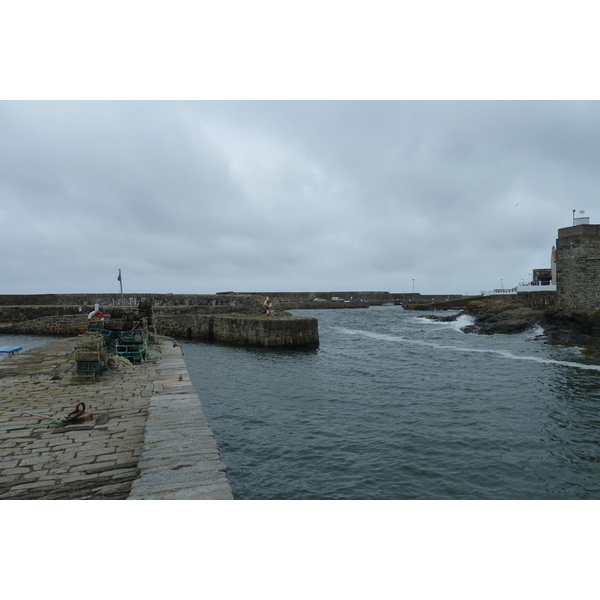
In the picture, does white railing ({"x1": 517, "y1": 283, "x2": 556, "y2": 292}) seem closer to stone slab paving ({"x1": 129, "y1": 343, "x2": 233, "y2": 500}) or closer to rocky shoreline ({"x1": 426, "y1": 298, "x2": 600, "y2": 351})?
rocky shoreline ({"x1": 426, "y1": 298, "x2": 600, "y2": 351})

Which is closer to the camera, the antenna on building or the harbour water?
the harbour water

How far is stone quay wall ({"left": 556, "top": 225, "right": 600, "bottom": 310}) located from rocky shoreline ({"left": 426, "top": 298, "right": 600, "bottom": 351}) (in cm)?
78

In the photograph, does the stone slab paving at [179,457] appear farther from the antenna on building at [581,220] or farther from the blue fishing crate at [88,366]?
the antenna on building at [581,220]

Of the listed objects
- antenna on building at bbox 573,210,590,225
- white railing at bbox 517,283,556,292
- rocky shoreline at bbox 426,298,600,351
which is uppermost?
antenna on building at bbox 573,210,590,225

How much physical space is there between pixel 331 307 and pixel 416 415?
261 ft

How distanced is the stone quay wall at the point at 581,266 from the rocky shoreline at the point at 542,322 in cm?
78

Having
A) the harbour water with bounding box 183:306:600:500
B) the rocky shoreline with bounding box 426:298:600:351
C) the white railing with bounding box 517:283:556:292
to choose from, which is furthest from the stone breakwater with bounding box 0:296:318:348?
the white railing with bounding box 517:283:556:292

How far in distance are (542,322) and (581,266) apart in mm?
6643

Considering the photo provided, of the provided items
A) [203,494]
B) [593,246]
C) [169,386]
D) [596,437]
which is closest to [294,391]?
[169,386]

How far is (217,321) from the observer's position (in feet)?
89.6

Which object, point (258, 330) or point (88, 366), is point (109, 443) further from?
point (258, 330)

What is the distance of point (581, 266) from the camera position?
21.3m

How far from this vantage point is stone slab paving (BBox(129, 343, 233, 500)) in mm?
3617

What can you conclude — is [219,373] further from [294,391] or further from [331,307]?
[331,307]
